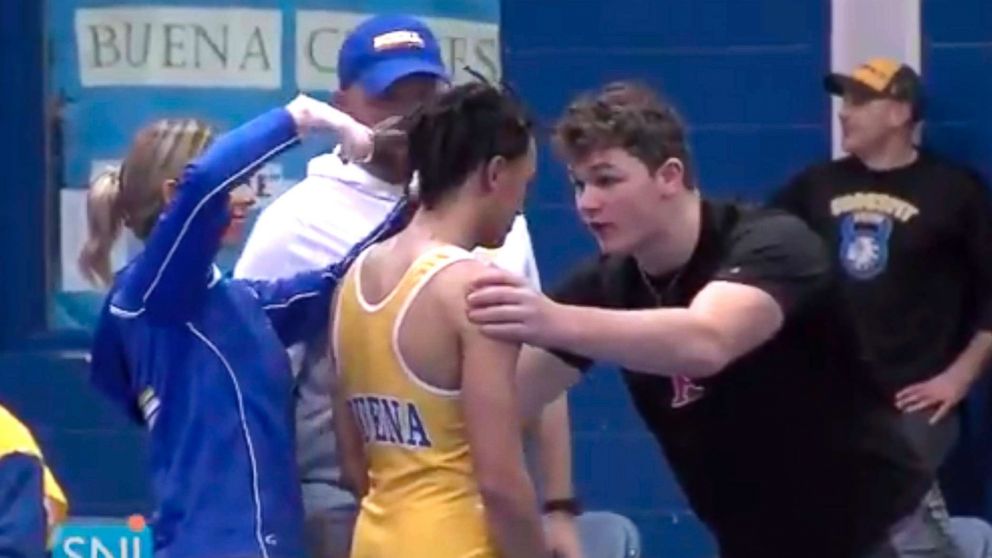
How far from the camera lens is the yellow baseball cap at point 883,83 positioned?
22.5ft

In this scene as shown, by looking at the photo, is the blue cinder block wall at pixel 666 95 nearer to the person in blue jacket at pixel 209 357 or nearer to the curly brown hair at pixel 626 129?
the person in blue jacket at pixel 209 357

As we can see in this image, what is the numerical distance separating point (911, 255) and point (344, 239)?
7.24 ft

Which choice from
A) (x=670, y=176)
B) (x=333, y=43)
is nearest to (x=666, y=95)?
(x=333, y=43)

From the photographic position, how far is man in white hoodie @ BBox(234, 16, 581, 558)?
5.18 meters

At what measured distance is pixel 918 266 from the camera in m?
6.93

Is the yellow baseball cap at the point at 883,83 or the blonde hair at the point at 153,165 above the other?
the blonde hair at the point at 153,165

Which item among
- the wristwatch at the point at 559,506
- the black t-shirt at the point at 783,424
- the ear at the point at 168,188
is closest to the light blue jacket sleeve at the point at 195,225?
the ear at the point at 168,188

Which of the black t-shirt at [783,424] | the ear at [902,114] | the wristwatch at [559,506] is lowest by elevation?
the wristwatch at [559,506]

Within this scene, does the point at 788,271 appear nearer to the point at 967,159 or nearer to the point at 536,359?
the point at 536,359

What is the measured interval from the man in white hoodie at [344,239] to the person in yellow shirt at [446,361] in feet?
1.95

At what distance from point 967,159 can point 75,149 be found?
8.35 ft

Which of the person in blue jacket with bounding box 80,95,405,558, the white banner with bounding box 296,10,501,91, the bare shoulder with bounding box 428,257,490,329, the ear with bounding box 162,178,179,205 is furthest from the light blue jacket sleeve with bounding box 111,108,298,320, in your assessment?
the white banner with bounding box 296,10,501,91

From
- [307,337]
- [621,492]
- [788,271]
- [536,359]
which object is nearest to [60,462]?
[621,492]

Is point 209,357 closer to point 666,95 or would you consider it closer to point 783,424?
point 783,424
